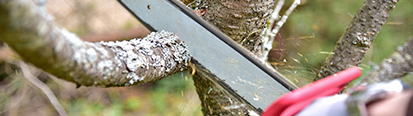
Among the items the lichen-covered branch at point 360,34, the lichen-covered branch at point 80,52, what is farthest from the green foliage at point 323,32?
the lichen-covered branch at point 80,52

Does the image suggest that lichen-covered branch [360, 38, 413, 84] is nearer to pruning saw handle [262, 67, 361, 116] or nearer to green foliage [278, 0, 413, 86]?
pruning saw handle [262, 67, 361, 116]

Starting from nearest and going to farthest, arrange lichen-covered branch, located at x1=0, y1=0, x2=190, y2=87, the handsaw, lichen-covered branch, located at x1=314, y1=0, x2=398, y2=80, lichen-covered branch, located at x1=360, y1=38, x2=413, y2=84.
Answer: lichen-covered branch, located at x1=0, y1=0, x2=190, y2=87, lichen-covered branch, located at x1=360, y1=38, x2=413, y2=84, the handsaw, lichen-covered branch, located at x1=314, y1=0, x2=398, y2=80

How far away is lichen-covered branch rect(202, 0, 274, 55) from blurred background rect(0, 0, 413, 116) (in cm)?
110

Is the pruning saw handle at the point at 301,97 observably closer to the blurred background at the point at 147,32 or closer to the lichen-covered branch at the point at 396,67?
the lichen-covered branch at the point at 396,67

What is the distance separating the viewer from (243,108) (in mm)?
989

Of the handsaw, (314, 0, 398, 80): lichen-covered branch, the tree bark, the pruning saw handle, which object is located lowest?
the tree bark

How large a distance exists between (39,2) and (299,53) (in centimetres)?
230

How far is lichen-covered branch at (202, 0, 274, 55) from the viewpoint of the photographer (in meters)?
0.89

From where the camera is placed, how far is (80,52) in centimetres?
42

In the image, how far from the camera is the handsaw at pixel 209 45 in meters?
0.81

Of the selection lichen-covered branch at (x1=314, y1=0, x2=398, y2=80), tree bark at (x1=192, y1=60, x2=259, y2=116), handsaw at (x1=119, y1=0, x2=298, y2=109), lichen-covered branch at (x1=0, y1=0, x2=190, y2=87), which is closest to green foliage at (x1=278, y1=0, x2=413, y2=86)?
lichen-covered branch at (x1=314, y1=0, x2=398, y2=80)

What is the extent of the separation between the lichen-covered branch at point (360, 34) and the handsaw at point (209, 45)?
36 cm

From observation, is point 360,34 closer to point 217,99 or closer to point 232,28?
point 232,28

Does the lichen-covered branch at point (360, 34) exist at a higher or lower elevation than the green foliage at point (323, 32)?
Answer: lower
